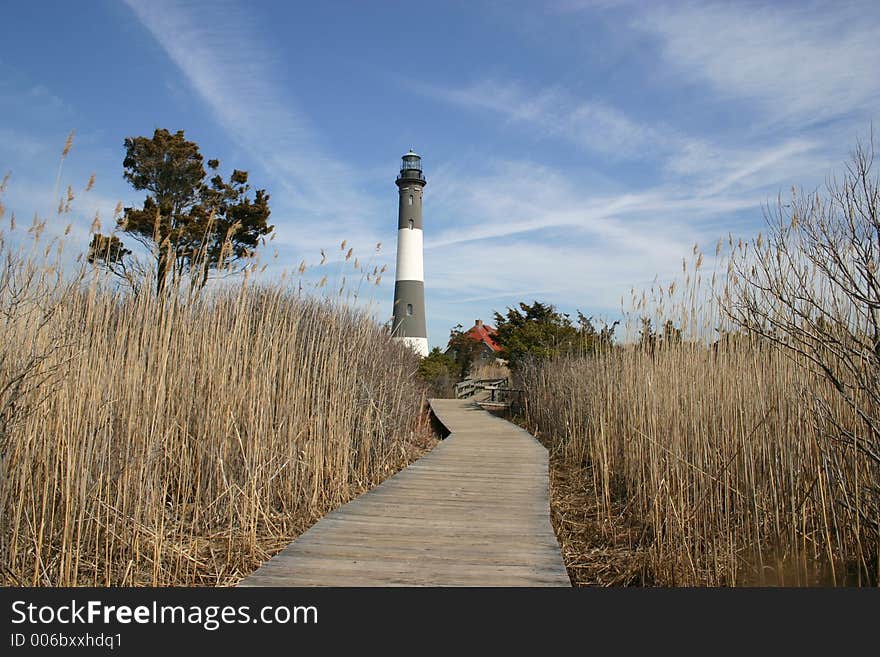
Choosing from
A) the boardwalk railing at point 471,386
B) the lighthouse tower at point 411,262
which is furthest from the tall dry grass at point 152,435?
the lighthouse tower at point 411,262

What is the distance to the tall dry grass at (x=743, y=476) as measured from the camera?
2.43 metres

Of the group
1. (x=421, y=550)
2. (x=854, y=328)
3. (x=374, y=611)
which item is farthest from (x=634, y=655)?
(x=854, y=328)

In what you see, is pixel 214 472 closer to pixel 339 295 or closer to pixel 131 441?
pixel 131 441

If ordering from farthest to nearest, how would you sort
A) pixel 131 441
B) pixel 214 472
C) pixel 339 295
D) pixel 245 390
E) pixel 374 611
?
pixel 339 295, pixel 245 390, pixel 214 472, pixel 131 441, pixel 374 611

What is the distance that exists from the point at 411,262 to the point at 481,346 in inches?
165

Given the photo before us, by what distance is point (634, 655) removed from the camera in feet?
A: 5.91

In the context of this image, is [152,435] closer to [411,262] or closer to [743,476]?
[743,476]

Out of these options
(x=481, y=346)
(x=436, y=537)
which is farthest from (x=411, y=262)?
(x=436, y=537)

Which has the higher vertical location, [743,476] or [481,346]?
[481,346]

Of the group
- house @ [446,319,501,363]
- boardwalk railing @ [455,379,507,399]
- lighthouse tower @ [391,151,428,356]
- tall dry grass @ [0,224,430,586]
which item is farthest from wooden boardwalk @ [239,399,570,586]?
lighthouse tower @ [391,151,428,356]

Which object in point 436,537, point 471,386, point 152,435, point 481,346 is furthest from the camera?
point 481,346

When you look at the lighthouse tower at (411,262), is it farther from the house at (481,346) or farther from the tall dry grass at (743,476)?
the tall dry grass at (743,476)

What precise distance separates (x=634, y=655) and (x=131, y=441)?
2.06 m

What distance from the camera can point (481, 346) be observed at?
828 inches
